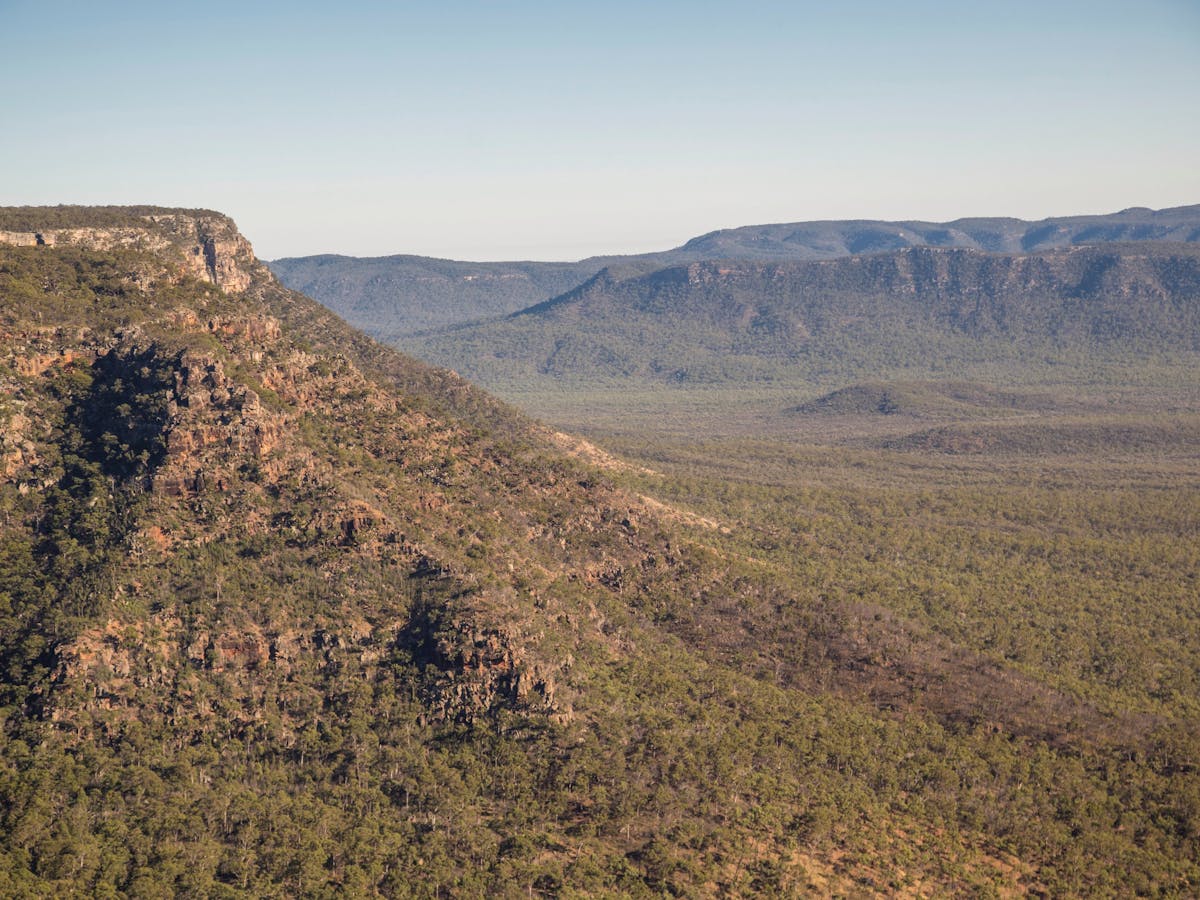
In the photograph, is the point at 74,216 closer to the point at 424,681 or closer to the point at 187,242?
the point at 187,242

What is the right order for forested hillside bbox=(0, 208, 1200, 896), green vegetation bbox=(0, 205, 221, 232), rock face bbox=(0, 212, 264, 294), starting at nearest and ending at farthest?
forested hillside bbox=(0, 208, 1200, 896)
rock face bbox=(0, 212, 264, 294)
green vegetation bbox=(0, 205, 221, 232)

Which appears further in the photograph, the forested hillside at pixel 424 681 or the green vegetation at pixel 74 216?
the green vegetation at pixel 74 216

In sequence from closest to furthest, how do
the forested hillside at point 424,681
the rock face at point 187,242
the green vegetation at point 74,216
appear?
the forested hillside at point 424,681
the rock face at point 187,242
the green vegetation at point 74,216

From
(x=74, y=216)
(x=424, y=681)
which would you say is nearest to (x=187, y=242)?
(x=74, y=216)

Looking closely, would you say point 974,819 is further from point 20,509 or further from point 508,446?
point 20,509

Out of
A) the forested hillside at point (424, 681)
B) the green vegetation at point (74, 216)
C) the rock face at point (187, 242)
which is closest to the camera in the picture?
the forested hillside at point (424, 681)

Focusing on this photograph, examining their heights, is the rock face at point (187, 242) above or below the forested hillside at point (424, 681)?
above

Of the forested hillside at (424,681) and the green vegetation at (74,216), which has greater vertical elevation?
the green vegetation at (74,216)

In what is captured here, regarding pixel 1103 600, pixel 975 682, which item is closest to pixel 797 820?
pixel 975 682

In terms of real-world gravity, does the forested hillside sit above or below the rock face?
below

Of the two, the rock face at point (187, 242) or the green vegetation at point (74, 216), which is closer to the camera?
the rock face at point (187, 242)
